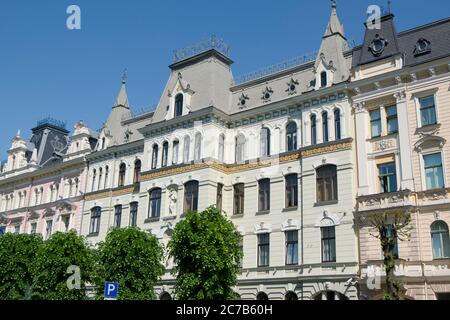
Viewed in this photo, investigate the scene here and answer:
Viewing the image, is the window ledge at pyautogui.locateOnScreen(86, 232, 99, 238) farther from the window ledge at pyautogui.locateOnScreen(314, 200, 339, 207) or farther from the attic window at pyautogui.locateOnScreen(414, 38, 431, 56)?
the attic window at pyautogui.locateOnScreen(414, 38, 431, 56)

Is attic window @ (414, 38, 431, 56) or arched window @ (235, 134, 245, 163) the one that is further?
arched window @ (235, 134, 245, 163)

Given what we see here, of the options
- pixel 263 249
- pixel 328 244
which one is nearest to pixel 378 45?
pixel 328 244

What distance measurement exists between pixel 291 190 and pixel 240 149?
600 cm

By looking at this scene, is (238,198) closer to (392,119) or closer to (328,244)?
(328,244)

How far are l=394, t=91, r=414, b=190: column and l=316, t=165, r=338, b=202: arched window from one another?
4358 millimetres

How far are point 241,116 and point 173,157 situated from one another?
627 centimetres

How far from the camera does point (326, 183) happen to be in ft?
107

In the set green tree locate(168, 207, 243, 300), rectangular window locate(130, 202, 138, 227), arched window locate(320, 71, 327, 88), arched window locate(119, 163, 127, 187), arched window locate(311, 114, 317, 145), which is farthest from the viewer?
arched window locate(119, 163, 127, 187)

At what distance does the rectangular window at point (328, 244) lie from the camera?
31.0 meters

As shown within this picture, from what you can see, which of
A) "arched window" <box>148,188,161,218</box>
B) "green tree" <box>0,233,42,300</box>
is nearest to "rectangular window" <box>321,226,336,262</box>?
"arched window" <box>148,188,161,218</box>

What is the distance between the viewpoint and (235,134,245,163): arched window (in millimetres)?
38031

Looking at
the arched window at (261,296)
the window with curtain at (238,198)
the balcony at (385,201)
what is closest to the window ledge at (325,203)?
the balcony at (385,201)
